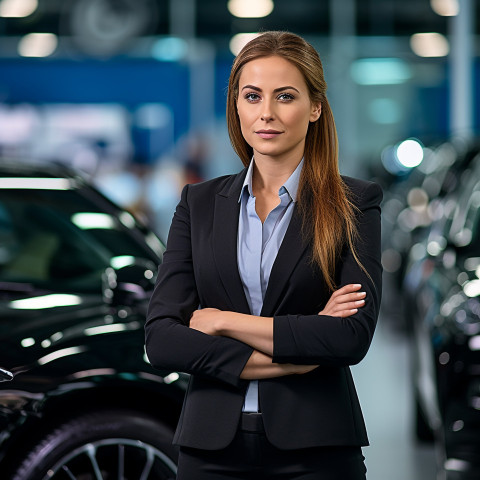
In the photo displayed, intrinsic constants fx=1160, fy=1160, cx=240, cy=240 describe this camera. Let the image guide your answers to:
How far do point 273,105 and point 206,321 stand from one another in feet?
1.74

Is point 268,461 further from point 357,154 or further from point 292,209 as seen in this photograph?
point 357,154

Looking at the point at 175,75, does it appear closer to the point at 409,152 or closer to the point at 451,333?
the point at 409,152

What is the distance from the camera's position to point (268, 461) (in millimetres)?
2574

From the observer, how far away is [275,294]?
8.81 ft

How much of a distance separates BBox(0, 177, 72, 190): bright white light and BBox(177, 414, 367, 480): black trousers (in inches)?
104

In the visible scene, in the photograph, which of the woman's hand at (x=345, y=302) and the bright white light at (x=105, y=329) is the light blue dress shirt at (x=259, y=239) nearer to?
the woman's hand at (x=345, y=302)

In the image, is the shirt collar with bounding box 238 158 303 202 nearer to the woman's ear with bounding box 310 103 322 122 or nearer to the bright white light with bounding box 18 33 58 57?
the woman's ear with bounding box 310 103 322 122

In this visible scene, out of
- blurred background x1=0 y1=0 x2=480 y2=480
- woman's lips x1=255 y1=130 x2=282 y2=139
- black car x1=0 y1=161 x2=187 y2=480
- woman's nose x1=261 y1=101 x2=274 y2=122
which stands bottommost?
black car x1=0 y1=161 x2=187 y2=480

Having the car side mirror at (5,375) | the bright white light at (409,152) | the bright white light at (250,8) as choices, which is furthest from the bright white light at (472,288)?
the bright white light at (250,8)

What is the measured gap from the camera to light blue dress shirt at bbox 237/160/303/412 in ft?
8.85

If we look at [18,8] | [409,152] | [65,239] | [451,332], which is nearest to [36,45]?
[18,8]

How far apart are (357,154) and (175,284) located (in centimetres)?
2166

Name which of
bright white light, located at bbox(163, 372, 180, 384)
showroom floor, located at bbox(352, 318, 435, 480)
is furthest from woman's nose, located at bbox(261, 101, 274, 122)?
showroom floor, located at bbox(352, 318, 435, 480)

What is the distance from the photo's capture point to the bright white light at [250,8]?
2384 centimetres
